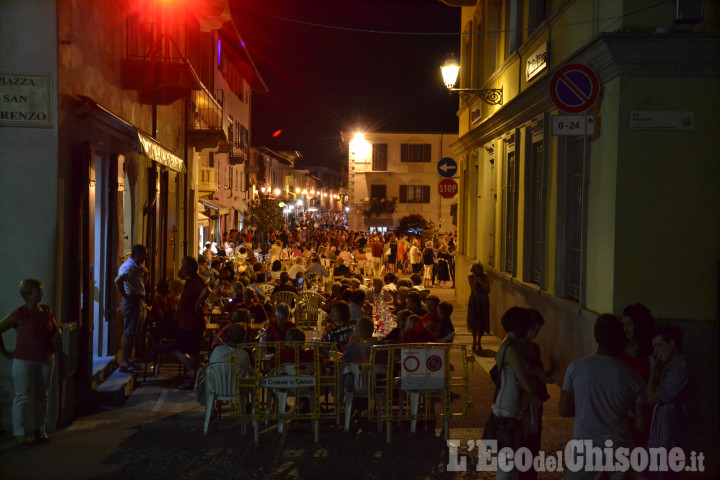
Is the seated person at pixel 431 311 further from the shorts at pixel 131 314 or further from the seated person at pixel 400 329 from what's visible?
the shorts at pixel 131 314

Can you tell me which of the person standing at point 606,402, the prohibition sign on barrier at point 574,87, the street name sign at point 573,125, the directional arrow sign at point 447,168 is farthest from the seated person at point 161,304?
the directional arrow sign at point 447,168

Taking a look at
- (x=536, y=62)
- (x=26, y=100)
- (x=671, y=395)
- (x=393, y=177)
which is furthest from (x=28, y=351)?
(x=393, y=177)

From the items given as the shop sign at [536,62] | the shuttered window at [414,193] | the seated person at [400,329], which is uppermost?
the shop sign at [536,62]

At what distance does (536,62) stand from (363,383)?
7.10m

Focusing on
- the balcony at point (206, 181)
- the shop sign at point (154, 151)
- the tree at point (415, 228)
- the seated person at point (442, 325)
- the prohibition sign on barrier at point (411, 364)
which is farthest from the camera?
the tree at point (415, 228)

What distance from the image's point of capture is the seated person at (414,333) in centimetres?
867

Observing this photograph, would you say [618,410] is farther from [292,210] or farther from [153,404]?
Result: [292,210]

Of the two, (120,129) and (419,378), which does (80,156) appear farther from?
(419,378)

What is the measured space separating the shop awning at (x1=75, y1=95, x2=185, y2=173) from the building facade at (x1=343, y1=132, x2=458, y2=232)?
40.6 m

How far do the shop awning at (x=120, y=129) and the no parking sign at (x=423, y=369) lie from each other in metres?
4.61

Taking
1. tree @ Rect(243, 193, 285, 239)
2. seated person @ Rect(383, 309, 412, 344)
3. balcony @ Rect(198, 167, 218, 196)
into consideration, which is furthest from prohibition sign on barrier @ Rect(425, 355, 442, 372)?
tree @ Rect(243, 193, 285, 239)

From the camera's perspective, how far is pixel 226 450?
752cm

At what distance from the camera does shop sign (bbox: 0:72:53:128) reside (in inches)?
311

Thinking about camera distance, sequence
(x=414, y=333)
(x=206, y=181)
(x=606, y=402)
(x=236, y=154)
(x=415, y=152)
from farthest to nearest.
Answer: (x=415, y=152) < (x=236, y=154) < (x=206, y=181) < (x=414, y=333) < (x=606, y=402)
